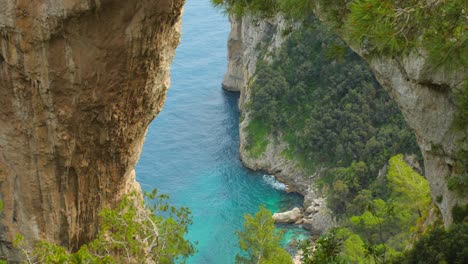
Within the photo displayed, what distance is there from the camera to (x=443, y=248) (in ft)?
28.5

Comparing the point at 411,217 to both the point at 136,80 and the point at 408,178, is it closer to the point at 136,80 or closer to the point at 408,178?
the point at 408,178

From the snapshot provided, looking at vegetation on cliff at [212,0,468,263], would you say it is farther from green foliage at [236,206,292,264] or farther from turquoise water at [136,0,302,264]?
turquoise water at [136,0,302,264]

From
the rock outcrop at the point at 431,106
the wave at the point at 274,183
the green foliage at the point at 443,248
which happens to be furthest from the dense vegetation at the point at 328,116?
the green foliage at the point at 443,248

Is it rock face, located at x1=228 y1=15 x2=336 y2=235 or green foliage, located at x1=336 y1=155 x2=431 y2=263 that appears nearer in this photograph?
green foliage, located at x1=336 y1=155 x2=431 y2=263

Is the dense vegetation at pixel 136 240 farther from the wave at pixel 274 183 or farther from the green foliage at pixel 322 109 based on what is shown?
the wave at pixel 274 183

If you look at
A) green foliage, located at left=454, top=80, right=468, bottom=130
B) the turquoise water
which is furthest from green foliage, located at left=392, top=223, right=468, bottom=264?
the turquoise water

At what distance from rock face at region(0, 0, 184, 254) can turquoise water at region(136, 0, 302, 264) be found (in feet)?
53.1

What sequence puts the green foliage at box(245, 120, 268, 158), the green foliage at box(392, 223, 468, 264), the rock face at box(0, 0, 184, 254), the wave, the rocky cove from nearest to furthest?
the green foliage at box(392, 223, 468, 264) < the rocky cove < the rock face at box(0, 0, 184, 254) < the wave < the green foliage at box(245, 120, 268, 158)

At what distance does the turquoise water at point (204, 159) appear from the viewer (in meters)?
33.4

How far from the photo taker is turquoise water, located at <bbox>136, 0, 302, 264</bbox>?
33406 millimetres

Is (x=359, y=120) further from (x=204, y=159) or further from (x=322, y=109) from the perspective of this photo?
(x=204, y=159)

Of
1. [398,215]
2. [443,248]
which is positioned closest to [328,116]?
[398,215]

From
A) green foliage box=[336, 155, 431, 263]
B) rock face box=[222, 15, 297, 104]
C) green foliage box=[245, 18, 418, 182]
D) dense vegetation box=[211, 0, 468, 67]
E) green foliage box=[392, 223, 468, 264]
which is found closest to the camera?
dense vegetation box=[211, 0, 468, 67]

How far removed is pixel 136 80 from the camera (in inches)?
537
